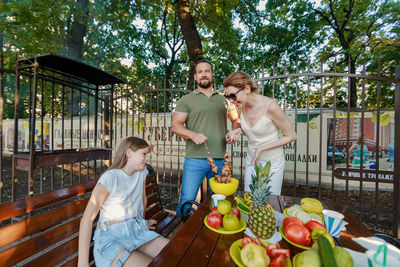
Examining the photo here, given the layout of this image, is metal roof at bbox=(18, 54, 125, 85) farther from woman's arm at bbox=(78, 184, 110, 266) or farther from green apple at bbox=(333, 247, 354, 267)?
green apple at bbox=(333, 247, 354, 267)

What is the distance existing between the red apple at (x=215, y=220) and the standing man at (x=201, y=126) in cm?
116

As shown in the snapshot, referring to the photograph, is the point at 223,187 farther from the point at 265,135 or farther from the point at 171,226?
the point at 171,226

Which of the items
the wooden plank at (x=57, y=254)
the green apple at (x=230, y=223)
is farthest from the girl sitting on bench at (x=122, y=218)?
the green apple at (x=230, y=223)

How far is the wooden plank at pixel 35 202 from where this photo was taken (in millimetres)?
1260

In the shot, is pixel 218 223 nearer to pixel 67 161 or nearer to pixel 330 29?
pixel 67 161

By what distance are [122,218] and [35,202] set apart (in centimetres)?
68

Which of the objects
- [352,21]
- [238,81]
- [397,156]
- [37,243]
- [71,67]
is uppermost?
[352,21]

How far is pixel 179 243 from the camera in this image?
1.25 metres

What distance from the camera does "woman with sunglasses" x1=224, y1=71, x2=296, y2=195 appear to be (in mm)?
2117

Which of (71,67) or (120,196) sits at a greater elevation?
(71,67)

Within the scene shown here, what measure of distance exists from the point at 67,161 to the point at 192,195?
2.33 meters

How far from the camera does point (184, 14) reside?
6293 mm

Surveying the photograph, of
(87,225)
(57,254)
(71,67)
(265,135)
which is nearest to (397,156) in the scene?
(265,135)

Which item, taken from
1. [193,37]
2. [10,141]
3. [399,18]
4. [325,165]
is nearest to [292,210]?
[325,165]
